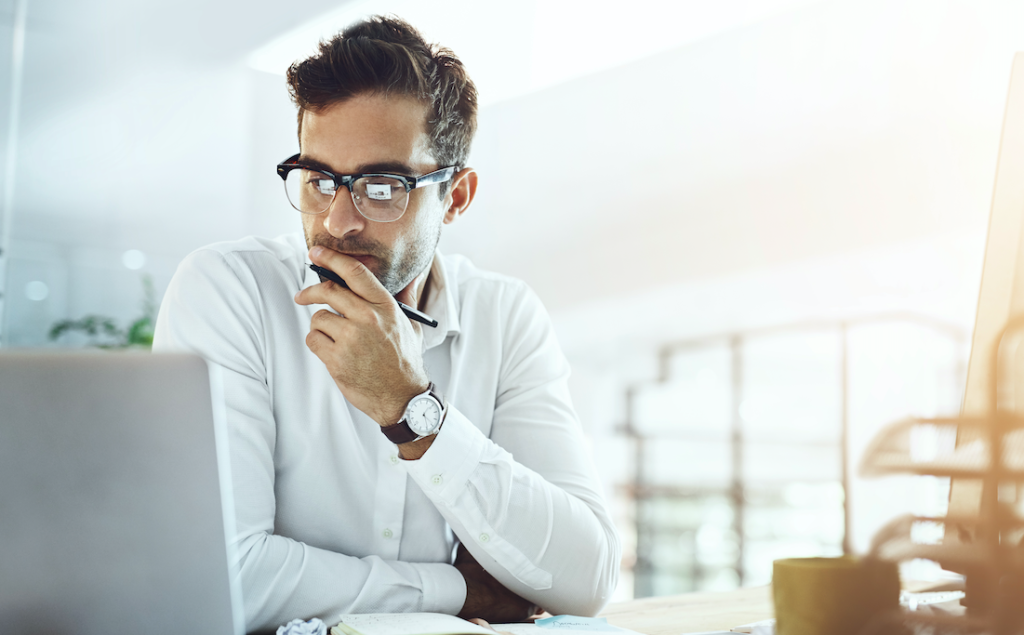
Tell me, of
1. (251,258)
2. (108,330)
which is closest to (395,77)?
(251,258)

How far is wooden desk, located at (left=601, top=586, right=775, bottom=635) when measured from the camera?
934 millimetres

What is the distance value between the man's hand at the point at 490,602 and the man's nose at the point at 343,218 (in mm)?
546

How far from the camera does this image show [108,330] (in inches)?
119

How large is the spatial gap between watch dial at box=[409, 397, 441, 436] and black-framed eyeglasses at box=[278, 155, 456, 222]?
1.15 feet

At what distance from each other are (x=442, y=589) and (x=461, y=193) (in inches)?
30.7

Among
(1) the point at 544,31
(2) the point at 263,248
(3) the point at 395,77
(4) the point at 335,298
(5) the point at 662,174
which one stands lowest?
(4) the point at 335,298

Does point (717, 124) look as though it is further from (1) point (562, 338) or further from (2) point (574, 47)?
(1) point (562, 338)

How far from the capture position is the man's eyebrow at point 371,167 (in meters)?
1.19

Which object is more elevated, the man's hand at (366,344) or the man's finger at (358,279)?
the man's finger at (358,279)

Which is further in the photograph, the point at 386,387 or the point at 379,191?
the point at 379,191

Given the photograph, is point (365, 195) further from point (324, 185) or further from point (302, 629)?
point (302, 629)

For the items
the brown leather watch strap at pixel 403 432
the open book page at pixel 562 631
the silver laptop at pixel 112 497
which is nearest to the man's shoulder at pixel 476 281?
the brown leather watch strap at pixel 403 432

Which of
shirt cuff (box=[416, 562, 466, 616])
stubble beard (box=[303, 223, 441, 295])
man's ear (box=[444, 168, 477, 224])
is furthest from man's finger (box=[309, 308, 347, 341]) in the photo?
man's ear (box=[444, 168, 477, 224])

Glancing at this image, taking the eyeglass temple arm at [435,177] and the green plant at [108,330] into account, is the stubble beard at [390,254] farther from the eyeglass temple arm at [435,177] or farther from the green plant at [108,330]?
the green plant at [108,330]
